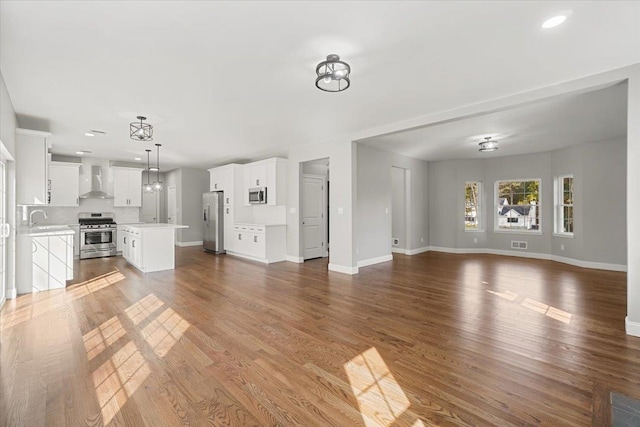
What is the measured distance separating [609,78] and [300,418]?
4.18m

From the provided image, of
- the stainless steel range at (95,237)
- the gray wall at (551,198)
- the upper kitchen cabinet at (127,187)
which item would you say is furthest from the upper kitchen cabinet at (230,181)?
the gray wall at (551,198)

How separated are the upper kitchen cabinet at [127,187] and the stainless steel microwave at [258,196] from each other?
3543 mm

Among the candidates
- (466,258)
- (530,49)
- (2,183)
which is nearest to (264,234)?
(2,183)

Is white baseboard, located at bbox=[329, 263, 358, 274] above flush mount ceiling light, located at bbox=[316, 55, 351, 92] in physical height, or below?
below

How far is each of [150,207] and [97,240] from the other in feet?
9.48

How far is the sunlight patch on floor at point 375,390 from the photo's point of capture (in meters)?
1.86

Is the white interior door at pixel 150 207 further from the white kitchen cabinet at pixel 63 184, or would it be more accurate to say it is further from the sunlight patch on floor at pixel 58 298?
the sunlight patch on floor at pixel 58 298

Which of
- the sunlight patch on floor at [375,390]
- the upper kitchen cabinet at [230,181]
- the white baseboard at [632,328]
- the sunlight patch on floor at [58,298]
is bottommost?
the sunlight patch on floor at [375,390]

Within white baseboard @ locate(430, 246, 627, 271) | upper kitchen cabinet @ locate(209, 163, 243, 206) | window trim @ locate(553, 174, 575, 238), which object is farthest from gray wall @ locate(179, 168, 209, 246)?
window trim @ locate(553, 174, 575, 238)

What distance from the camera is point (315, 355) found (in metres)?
2.62

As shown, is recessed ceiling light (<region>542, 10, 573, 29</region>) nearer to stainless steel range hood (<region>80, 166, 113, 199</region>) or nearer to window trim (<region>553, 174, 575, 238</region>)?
window trim (<region>553, 174, 575, 238</region>)

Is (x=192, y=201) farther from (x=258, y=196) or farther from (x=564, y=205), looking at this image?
(x=564, y=205)

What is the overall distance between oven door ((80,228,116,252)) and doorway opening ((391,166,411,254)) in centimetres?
732

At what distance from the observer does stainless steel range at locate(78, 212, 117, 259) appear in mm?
7523
